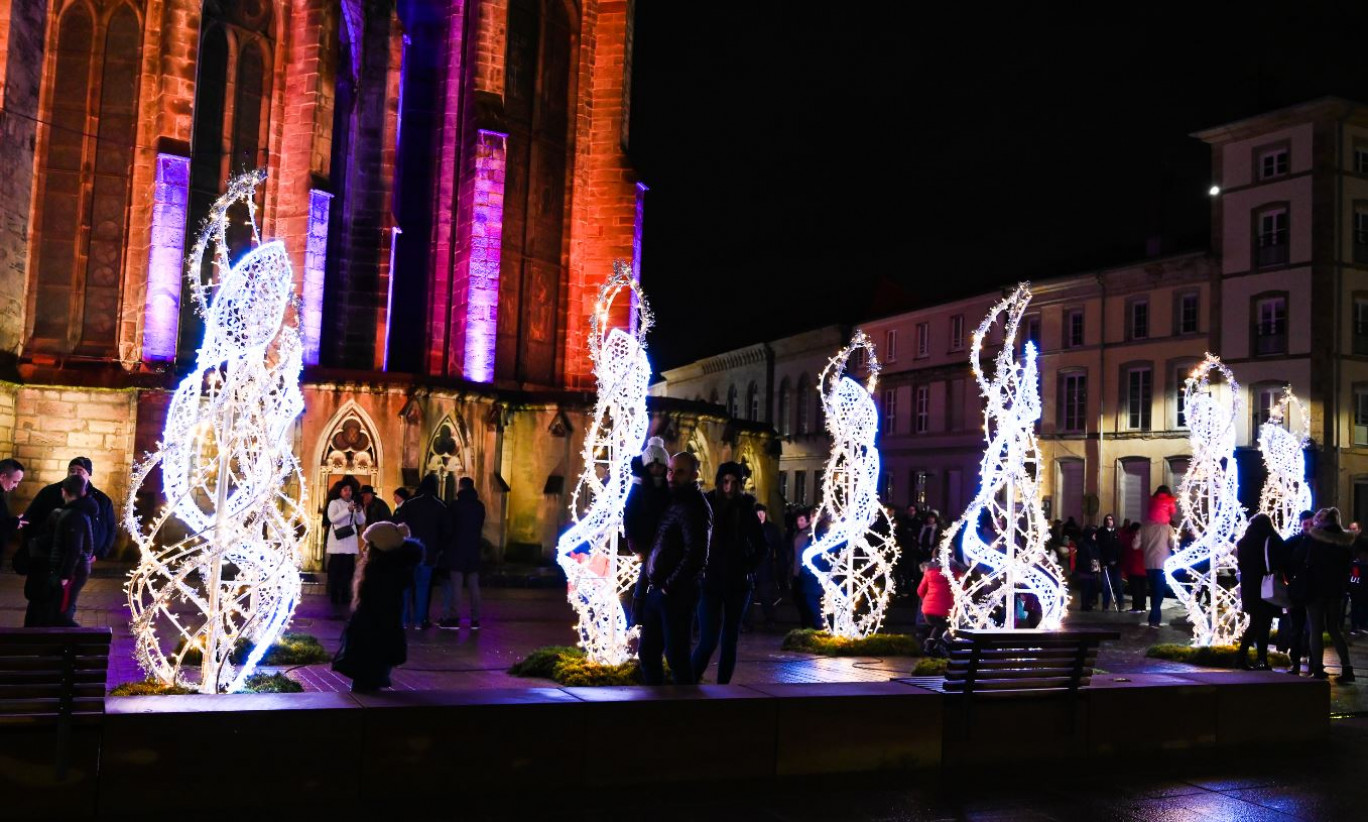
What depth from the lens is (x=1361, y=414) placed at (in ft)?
130

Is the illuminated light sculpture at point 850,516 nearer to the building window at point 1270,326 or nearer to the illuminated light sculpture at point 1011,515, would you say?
the illuminated light sculpture at point 1011,515

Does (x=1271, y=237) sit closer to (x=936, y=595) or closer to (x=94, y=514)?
(x=936, y=595)

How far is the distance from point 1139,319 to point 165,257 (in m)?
34.3


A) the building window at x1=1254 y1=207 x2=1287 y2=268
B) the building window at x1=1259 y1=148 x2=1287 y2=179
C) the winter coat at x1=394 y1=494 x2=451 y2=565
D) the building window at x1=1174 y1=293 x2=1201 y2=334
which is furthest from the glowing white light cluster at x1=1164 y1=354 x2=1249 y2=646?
the building window at x1=1174 y1=293 x2=1201 y2=334

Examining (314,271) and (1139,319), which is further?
(1139,319)

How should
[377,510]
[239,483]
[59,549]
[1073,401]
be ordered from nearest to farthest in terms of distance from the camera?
[239,483], [59,549], [377,510], [1073,401]

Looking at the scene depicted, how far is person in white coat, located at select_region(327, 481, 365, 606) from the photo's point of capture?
1513cm

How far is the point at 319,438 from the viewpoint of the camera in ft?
75.3

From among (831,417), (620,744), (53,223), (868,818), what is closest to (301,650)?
(620,744)

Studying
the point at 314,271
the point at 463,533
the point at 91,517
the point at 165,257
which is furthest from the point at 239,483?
the point at 314,271

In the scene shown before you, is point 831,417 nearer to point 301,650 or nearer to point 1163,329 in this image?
point 301,650

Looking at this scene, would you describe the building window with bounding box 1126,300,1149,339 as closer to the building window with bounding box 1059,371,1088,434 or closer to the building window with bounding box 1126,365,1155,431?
the building window with bounding box 1126,365,1155,431

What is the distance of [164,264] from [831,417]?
13952 mm

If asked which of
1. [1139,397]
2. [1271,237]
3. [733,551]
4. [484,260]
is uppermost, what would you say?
[1271,237]
